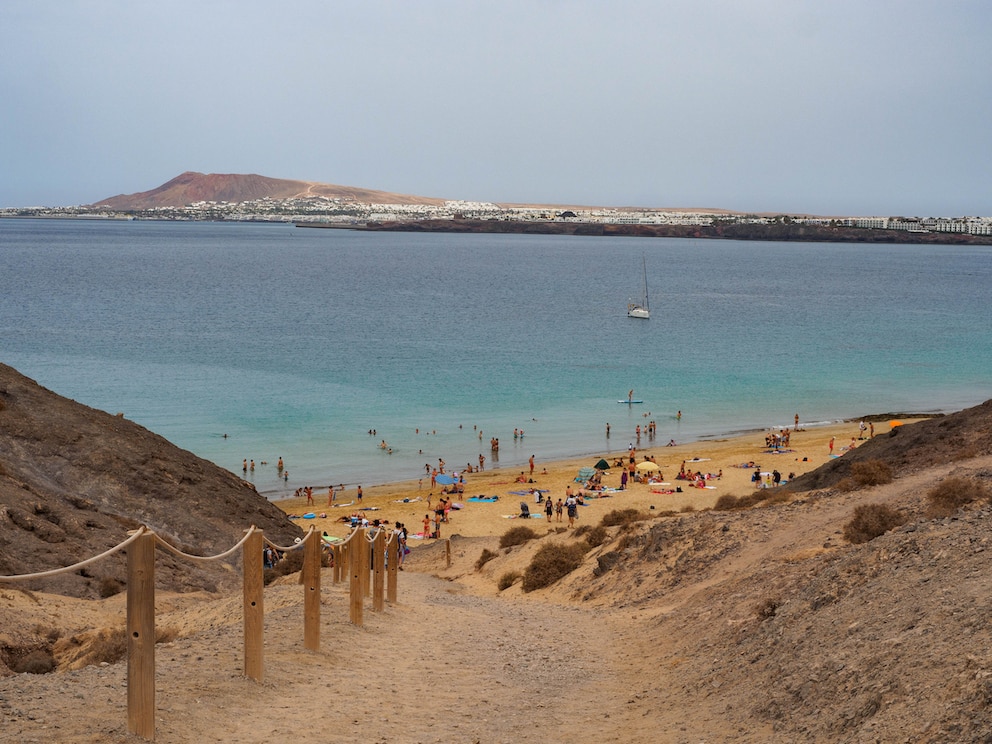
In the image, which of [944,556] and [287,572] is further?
[287,572]

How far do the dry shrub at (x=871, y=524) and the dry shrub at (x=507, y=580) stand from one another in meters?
6.72

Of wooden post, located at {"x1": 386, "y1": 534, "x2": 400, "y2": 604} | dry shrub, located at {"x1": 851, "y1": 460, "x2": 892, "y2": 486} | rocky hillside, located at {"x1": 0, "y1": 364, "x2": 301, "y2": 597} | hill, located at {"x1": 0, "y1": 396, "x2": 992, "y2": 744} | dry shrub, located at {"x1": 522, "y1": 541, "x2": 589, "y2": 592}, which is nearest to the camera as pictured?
hill, located at {"x1": 0, "y1": 396, "x2": 992, "y2": 744}

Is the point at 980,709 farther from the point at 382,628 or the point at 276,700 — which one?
the point at 382,628

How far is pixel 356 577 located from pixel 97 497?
388 inches

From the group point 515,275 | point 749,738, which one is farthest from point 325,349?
point 515,275

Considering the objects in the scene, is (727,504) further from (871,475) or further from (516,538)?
(516,538)

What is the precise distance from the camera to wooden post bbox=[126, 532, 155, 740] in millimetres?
5891

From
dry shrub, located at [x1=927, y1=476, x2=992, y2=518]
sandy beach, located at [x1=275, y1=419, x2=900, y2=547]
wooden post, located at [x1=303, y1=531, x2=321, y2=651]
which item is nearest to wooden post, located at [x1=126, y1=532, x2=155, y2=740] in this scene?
wooden post, located at [x1=303, y1=531, x2=321, y2=651]

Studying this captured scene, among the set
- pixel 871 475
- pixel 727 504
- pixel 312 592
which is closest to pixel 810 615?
pixel 312 592

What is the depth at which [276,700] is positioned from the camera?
7223mm

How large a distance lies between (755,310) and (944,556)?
88654 millimetres

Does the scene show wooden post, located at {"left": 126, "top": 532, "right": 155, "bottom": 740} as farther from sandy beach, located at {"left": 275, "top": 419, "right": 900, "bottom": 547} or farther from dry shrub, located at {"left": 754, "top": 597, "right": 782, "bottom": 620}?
sandy beach, located at {"left": 275, "top": 419, "right": 900, "bottom": 547}

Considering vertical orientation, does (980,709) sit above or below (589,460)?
above

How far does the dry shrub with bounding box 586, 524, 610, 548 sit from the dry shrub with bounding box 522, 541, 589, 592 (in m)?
0.20
